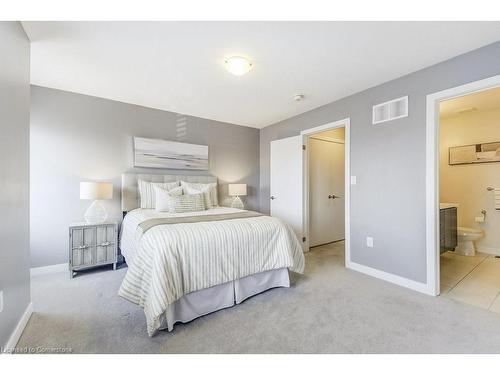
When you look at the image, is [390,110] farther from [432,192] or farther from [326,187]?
[326,187]

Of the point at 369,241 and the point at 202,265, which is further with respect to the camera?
the point at 369,241

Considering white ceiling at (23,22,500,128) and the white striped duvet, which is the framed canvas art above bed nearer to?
white ceiling at (23,22,500,128)

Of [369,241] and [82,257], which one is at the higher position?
[369,241]

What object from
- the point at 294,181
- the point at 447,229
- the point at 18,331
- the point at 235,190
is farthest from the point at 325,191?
the point at 18,331

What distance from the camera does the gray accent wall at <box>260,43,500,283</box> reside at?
2166mm

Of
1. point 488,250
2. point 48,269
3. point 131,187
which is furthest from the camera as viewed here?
point 488,250

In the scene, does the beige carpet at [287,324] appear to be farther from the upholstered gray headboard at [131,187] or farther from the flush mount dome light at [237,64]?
the flush mount dome light at [237,64]

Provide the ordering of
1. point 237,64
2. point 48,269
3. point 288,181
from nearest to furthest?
point 237,64
point 48,269
point 288,181

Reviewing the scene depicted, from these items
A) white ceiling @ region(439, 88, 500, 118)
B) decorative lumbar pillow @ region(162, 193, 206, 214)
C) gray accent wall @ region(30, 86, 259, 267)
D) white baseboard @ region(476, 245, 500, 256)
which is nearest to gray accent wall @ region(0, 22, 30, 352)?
gray accent wall @ region(30, 86, 259, 267)

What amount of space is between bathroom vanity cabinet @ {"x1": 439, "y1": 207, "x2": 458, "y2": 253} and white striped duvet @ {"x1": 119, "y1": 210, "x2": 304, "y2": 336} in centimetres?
215

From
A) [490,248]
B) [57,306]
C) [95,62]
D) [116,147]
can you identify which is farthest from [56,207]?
[490,248]

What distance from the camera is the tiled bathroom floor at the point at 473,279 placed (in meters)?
2.14

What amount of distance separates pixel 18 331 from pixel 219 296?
4.56 feet

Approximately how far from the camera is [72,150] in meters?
2.94
